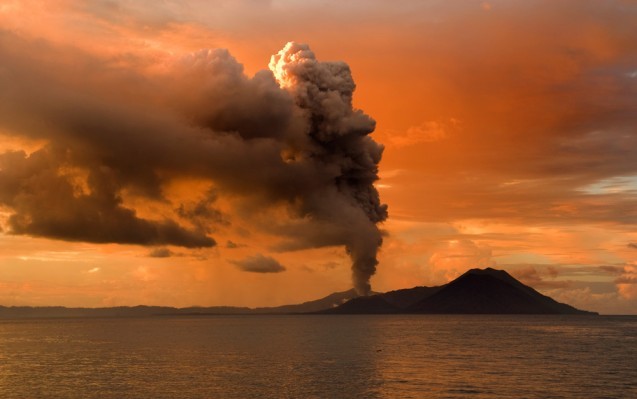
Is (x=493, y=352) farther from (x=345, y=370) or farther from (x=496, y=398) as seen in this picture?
(x=496, y=398)

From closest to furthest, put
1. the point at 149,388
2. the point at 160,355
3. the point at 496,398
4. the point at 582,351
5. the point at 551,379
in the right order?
the point at 496,398, the point at 149,388, the point at 551,379, the point at 160,355, the point at 582,351

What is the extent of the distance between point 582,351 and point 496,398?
72.5m

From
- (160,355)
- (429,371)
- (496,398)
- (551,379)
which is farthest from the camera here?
(160,355)

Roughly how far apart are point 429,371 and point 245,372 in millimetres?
24544

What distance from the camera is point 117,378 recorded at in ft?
256

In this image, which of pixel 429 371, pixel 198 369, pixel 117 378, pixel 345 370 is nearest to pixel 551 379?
pixel 429 371

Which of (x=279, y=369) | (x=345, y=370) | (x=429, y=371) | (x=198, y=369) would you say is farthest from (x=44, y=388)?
(x=429, y=371)

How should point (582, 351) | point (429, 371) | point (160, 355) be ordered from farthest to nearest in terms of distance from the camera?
point (582, 351)
point (160, 355)
point (429, 371)

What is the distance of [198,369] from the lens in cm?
8744

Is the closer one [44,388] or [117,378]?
[44,388]

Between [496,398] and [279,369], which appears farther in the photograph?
[279,369]

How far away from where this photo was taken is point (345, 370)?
86.1 m

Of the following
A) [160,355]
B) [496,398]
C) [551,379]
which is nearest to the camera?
[496,398]

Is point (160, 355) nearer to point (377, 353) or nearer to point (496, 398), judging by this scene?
point (377, 353)
